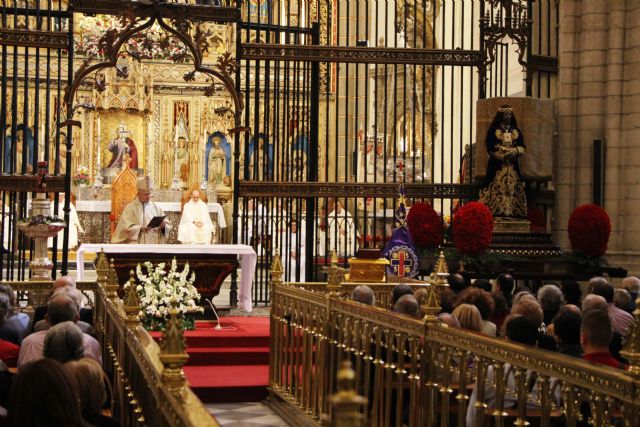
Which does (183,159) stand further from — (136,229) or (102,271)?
(102,271)

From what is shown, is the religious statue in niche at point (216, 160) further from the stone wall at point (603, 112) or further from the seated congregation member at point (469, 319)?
the seated congregation member at point (469, 319)

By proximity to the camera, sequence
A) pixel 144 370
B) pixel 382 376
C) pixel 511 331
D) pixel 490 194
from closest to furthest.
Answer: pixel 144 370
pixel 511 331
pixel 382 376
pixel 490 194

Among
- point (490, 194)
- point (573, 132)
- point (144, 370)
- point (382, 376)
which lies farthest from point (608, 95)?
point (144, 370)

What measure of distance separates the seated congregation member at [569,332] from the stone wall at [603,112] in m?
7.90

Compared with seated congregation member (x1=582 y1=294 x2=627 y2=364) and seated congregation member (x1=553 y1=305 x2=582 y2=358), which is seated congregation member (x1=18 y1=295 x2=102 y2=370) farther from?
seated congregation member (x1=582 y1=294 x2=627 y2=364)

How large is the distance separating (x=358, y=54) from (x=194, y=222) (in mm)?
4320

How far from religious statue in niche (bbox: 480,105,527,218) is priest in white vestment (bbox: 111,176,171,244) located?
4.34 metres

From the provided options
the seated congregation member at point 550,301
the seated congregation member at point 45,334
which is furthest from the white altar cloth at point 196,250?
the seated congregation member at point 45,334

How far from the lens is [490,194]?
44.5ft

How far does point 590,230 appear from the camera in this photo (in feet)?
42.1

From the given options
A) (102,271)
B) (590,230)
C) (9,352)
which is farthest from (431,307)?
(590,230)

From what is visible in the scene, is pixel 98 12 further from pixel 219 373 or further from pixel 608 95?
pixel 608 95

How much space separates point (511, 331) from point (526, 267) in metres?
7.28

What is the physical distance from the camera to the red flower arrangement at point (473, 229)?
484 inches
